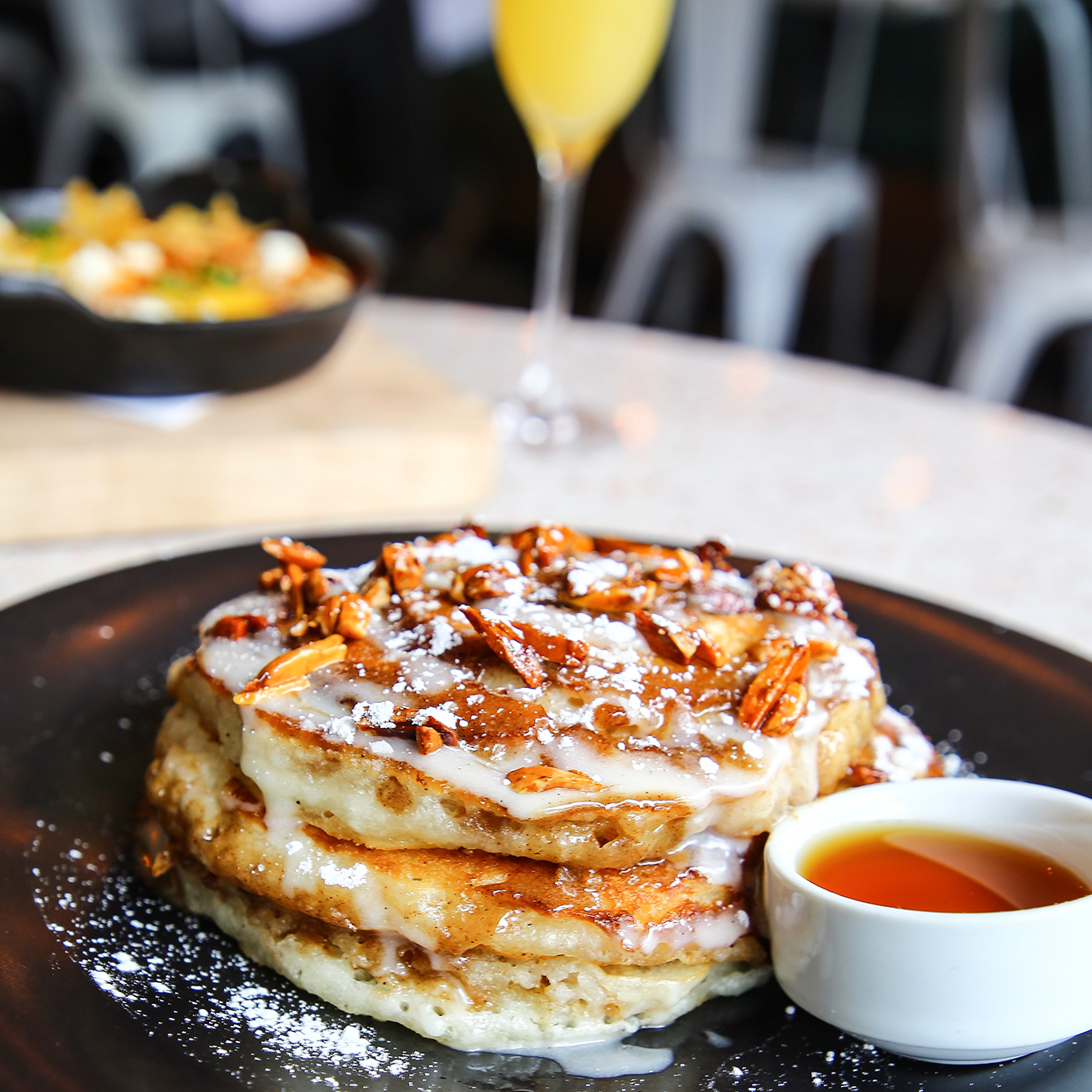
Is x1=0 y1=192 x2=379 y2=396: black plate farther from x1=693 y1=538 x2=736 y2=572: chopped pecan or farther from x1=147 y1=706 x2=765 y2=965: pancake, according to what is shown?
x1=147 y1=706 x2=765 y2=965: pancake

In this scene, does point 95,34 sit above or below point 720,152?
above

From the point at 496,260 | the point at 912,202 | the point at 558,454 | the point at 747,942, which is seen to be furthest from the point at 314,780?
the point at 496,260

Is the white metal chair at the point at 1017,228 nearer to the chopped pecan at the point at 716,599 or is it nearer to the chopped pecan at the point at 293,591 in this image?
the chopped pecan at the point at 716,599

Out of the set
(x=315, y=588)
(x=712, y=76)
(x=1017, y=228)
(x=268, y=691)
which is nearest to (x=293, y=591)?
(x=315, y=588)

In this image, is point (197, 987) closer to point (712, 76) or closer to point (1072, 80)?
point (1072, 80)

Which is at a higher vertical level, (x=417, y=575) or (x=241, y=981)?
(x=417, y=575)

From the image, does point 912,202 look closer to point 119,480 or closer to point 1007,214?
point 1007,214
